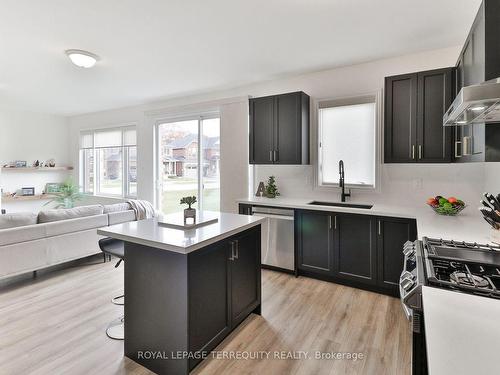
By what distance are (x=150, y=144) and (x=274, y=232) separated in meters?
3.40

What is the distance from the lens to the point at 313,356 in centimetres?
209

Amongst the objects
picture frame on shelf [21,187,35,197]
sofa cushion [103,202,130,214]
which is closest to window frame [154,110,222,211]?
sofa cushion [103,202,130,214]

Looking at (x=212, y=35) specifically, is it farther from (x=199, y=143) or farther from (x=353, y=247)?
(x=353, y=247)

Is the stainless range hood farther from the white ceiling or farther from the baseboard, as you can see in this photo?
the baseboard

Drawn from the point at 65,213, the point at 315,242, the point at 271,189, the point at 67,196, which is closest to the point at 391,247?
the point at 315,242

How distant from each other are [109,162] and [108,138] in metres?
0.56

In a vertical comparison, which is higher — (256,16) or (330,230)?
(256,16)

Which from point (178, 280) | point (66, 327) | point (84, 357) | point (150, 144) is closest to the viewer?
point (178, 280)

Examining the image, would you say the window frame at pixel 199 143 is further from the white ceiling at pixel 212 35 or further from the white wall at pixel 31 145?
the white wall at pixel 31 145

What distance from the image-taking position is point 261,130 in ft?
12.9

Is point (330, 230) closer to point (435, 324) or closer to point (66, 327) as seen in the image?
point (435, 324)

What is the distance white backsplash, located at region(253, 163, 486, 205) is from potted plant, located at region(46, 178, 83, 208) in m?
5.52

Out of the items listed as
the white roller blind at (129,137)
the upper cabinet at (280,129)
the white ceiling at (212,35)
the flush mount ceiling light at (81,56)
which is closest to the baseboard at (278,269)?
the upper cabinet at (280,129)

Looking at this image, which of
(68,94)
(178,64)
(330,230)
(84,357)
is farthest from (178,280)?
(68,94)
